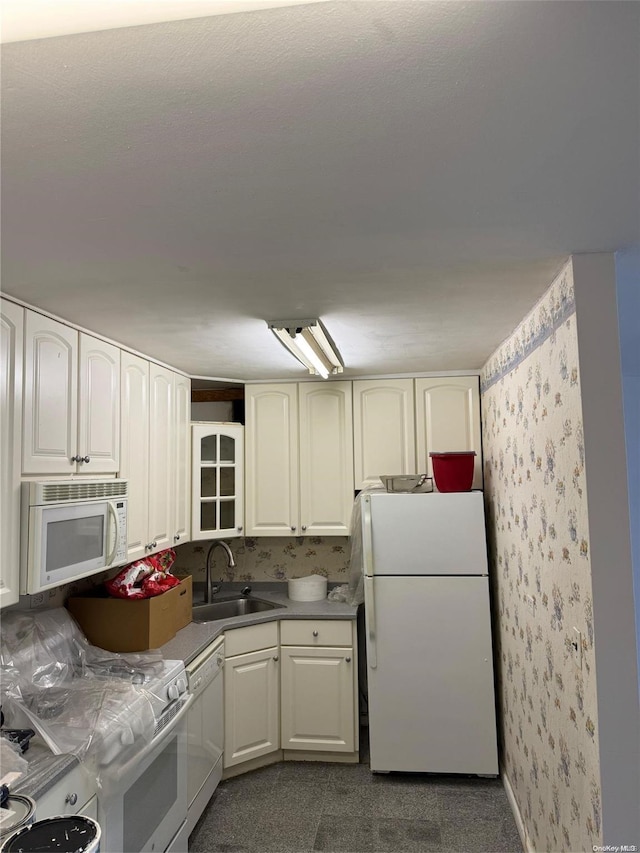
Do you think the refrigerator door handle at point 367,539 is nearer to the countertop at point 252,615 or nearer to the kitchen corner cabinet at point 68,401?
the countertop at point 252,615

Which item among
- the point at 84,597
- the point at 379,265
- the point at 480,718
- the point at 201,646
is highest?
the point at 379,265

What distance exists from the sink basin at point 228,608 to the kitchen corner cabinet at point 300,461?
0.46 m

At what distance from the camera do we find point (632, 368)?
2016mm

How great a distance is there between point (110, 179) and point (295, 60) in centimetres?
52

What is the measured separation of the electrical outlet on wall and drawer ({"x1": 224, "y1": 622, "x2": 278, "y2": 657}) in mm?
1952

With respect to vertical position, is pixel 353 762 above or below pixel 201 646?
below

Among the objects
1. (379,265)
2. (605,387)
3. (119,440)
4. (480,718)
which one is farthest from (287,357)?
(480,718)

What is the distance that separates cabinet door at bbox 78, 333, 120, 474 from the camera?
2447 mm

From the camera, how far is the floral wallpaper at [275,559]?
409cm

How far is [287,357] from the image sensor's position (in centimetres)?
316

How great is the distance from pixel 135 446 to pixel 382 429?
1.55m

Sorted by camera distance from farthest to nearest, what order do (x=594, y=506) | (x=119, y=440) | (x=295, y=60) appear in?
(x=119, y=440), (x=594, y=506), (x=295, y=60)

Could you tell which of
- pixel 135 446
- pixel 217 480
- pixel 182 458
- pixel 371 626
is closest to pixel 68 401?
pixel 135 446

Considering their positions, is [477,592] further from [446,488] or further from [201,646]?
[201,646]
